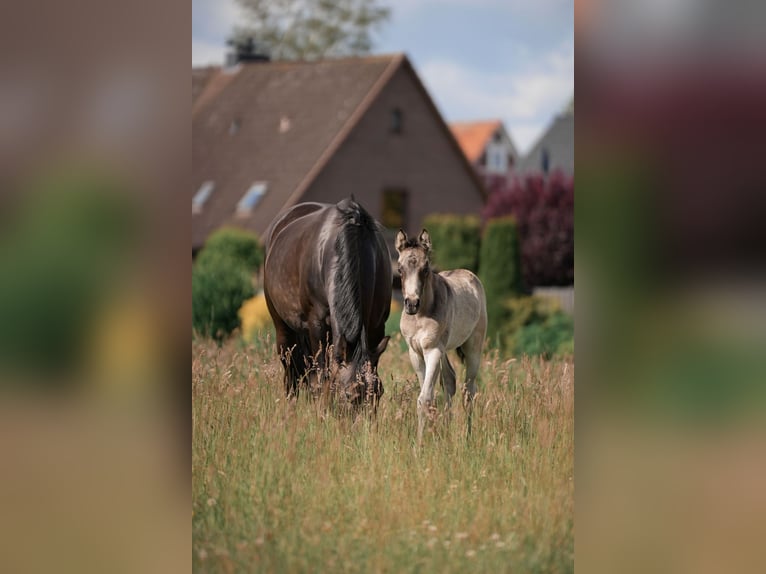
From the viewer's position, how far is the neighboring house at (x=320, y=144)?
25156 mm

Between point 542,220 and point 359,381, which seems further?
point 542,220

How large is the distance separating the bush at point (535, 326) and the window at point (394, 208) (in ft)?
36.5

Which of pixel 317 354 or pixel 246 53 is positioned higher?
pixel 246 53

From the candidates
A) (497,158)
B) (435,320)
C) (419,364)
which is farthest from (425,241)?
(497,158)

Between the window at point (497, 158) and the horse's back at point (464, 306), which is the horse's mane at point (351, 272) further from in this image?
the window at point (497, 158)

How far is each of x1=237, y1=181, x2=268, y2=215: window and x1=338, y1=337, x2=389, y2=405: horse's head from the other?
66.3 ft

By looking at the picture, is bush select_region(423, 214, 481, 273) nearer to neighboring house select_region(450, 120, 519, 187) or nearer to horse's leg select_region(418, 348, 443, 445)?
horse's leg select_region(418, 348, 443, 445)

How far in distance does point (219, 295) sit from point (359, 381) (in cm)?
848

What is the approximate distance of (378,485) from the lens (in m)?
4.36

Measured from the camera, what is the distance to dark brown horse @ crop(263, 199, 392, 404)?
5176 mm
